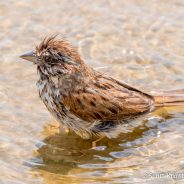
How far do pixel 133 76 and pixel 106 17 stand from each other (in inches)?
57.9

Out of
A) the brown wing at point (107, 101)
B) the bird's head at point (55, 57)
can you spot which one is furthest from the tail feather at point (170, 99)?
the bird's head at point (55, 57)

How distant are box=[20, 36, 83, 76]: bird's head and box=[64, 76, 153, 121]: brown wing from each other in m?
0.33

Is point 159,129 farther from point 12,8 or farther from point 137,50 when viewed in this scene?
point 12,8

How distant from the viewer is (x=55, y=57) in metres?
7.04

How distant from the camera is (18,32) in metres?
8.76

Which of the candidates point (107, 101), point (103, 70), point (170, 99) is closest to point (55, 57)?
point (107, 101)

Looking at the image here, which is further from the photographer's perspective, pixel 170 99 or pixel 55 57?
pixel 170 99

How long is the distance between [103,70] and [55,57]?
1276 mm

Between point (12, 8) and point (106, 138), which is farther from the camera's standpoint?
point (12, 8)

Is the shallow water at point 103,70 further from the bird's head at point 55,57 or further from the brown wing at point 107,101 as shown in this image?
the bird's head at point 55,57

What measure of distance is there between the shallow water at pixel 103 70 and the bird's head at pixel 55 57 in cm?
64

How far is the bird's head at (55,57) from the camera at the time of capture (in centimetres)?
704

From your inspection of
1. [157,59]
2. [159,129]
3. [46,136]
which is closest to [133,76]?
[157,59]

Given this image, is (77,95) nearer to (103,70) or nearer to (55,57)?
(55,57)
